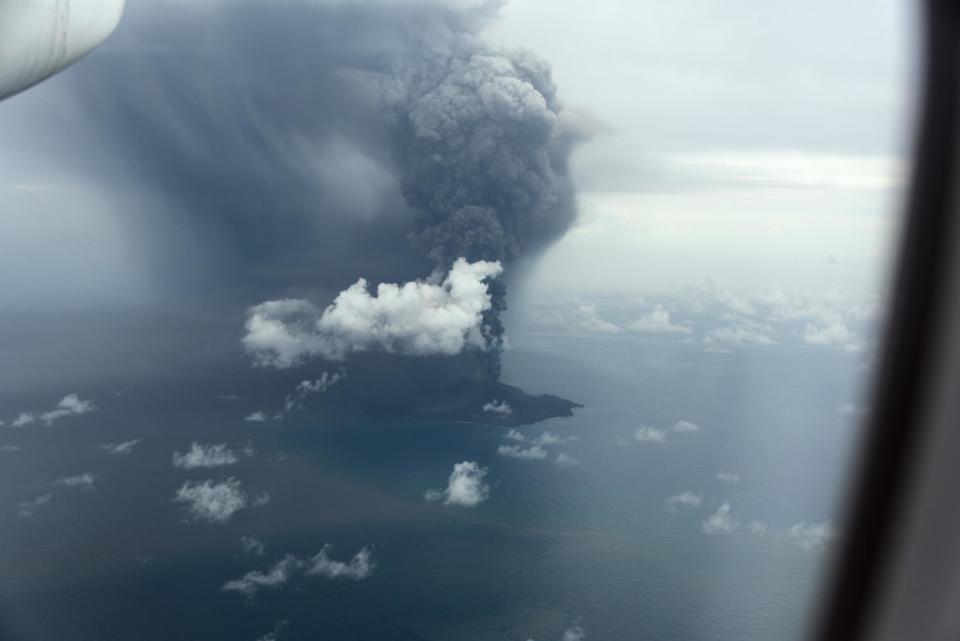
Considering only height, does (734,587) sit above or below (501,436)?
below

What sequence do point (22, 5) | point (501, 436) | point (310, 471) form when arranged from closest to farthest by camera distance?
point (22, 5) < point (310, 471) < point (501, 436)

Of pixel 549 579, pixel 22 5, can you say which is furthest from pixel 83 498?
pixel 22 5

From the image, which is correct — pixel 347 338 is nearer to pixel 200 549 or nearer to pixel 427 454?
pixel 427 454

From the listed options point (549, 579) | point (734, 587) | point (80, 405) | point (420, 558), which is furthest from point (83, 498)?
point (734, 587)

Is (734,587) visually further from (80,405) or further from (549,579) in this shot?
(80,405)

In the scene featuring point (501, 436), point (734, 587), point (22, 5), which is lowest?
point (734, 587)

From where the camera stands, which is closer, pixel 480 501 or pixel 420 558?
pixel 420 558

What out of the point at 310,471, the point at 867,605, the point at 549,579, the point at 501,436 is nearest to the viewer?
the point at 867,605
